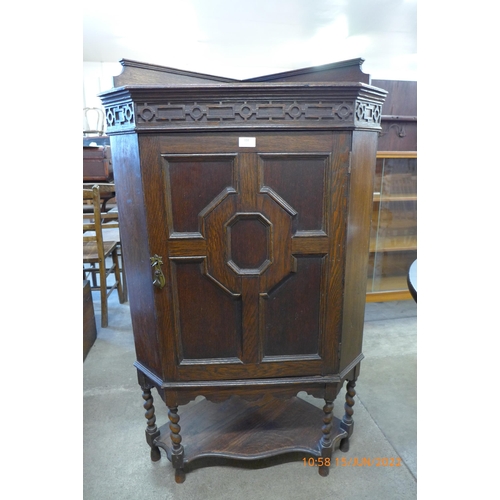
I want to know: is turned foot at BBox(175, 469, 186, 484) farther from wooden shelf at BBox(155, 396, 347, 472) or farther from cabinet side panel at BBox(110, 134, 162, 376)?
cabinet side panel at BBox(110, 134, 162, 376)

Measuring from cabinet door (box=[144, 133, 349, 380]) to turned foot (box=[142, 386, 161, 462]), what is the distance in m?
0.34

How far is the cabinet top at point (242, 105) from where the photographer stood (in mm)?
1089

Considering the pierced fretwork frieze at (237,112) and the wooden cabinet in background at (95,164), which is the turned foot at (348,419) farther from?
the wooden cabinet in background at (95,164)

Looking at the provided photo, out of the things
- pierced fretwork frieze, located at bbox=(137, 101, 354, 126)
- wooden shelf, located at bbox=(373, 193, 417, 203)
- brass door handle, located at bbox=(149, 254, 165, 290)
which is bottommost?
brass door handle, located at bbox=(149, 254, 165, 290)

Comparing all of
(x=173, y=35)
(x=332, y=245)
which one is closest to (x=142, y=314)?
(x=332, y=245)

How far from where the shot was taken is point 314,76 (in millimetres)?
1397

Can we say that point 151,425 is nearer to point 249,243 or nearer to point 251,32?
point 249,243

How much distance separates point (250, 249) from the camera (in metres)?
1.27

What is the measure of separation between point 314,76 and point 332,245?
694 millimetres

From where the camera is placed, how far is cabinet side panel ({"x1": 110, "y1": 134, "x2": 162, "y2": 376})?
121 cm

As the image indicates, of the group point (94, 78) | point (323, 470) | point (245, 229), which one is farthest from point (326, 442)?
point (94, 78)

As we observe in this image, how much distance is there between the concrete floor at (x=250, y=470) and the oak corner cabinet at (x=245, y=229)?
24cm

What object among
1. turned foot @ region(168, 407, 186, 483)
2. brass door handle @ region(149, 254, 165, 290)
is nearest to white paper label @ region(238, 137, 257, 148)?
brass door handle @ region(149, 254, 165, 290)

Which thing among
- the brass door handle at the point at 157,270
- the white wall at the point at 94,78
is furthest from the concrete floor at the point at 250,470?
the white wall at the point at 94,78
